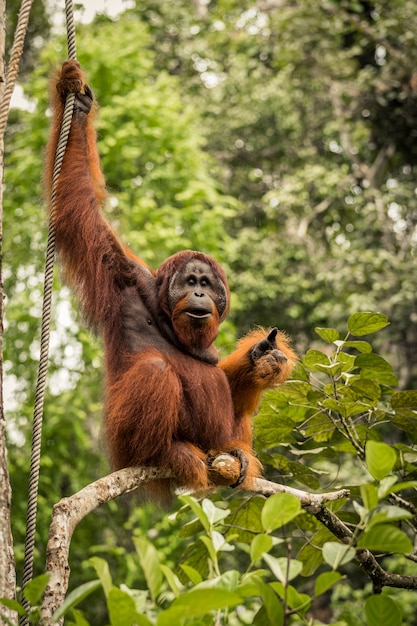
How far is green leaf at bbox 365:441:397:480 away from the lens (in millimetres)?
1439

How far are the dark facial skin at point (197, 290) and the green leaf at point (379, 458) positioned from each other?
177 centimetres

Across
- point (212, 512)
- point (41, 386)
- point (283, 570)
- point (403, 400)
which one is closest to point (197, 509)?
point (212, 512)

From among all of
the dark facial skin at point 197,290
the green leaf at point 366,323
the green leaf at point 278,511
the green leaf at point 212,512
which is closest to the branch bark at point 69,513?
the green leaf at point 212,512

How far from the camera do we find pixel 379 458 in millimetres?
1455

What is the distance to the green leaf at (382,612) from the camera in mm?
1379

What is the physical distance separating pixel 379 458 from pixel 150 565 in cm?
47

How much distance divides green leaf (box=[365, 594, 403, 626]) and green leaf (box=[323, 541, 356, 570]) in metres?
0.08

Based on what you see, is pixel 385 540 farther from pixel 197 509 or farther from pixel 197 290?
pixel 197 290

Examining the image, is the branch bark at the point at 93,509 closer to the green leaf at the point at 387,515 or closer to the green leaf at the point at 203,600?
the green leaf at the point at 387,515

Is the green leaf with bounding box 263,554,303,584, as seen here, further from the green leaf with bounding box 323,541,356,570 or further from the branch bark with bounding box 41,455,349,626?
the branch bark with bounding box 41,455,349,626

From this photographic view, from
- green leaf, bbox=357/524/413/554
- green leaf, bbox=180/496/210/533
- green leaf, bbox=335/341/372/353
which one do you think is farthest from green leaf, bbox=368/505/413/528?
green leaf, bbox=335/341/372/353

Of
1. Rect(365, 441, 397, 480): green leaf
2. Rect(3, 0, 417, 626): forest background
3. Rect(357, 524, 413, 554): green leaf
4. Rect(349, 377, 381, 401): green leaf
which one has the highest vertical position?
Rect(365, 441, 397, 480): green leaf

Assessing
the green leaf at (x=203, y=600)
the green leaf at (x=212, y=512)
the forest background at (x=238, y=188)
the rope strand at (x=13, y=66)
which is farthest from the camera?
the forest background at (x=238, y=188)

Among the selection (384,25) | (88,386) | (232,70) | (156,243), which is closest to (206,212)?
(156,243)
